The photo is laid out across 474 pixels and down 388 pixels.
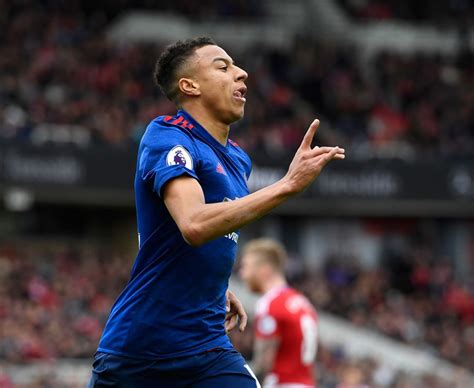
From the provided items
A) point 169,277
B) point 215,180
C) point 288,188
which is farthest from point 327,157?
point 169,277

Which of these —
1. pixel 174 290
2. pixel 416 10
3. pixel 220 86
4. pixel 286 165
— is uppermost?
pixel 416 10

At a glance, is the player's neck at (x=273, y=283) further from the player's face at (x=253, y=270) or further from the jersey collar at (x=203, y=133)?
the jersey collar at (x=203, y=133)

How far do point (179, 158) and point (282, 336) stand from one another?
443cm

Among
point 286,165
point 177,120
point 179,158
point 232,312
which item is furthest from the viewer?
point 286,165

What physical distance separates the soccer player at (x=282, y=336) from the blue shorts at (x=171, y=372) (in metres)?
3.86

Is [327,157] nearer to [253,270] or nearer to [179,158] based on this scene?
[179,158]

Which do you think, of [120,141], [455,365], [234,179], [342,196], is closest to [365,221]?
[342,196]

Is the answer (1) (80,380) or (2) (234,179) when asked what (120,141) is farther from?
(2) (234,179)

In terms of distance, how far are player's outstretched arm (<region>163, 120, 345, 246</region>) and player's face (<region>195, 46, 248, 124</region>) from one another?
25.5 inches

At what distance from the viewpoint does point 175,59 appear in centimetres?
522

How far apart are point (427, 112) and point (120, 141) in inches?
311

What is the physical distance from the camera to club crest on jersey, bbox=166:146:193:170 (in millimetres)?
4664

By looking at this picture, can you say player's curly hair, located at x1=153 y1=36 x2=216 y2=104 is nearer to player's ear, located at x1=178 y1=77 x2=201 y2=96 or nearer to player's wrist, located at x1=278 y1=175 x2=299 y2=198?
player's ear, located at x1=178 y1=77 x2=201 y2=96

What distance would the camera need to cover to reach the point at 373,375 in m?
19.2
